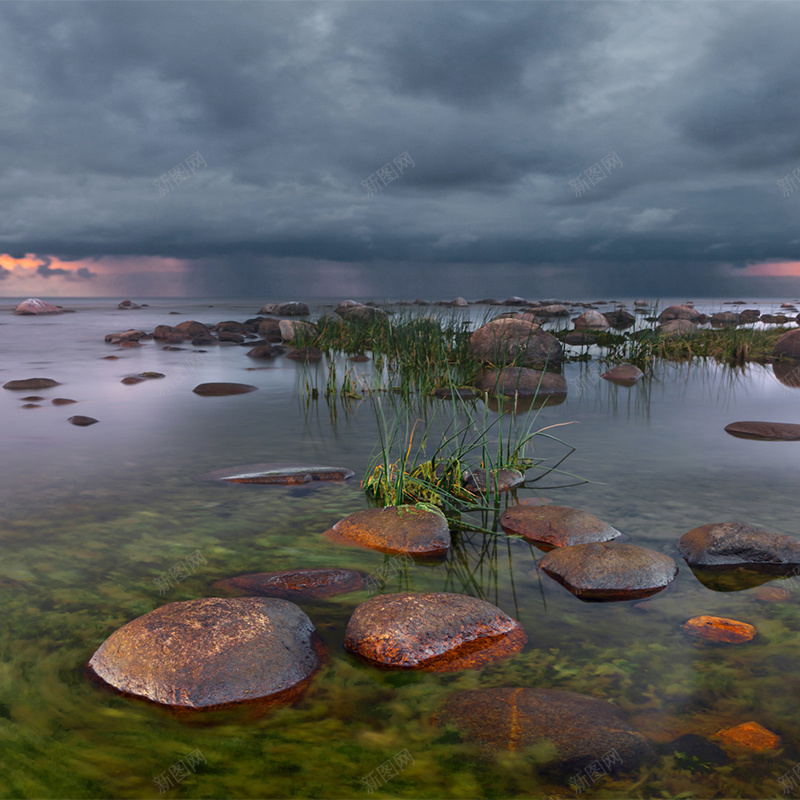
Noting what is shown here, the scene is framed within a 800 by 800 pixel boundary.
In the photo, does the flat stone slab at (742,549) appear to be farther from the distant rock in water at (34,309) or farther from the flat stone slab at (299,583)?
the distant rock in water at (34,309)

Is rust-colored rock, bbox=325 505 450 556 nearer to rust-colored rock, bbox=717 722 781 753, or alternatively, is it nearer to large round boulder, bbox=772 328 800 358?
rust-colored rock, bbox=717 722 781 753

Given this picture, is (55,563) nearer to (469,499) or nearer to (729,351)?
(469,499)

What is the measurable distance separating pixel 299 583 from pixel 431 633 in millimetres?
835

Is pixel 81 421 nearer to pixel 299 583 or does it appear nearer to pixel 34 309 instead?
pixel 299 583

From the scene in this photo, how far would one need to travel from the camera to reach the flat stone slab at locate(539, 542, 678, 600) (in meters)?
3.09

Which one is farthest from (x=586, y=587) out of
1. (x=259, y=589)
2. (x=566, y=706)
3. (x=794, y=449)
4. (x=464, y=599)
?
(x=794, y=449)

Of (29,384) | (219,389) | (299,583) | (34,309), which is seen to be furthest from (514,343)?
(34,309)

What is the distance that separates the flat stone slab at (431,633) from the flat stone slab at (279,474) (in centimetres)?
219

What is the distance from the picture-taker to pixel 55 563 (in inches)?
134

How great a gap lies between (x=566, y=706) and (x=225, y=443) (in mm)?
4628

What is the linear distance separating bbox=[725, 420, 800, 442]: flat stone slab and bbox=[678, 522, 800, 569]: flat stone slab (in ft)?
10.1

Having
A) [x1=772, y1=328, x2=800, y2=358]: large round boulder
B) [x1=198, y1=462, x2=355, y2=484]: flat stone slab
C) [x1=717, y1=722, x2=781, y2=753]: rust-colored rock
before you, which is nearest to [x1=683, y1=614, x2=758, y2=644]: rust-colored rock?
[x1=717, y1=722, x2=781, y2=753]: rust-colored rock

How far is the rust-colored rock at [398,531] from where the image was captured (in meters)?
3.66

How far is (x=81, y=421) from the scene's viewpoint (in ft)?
22.8
